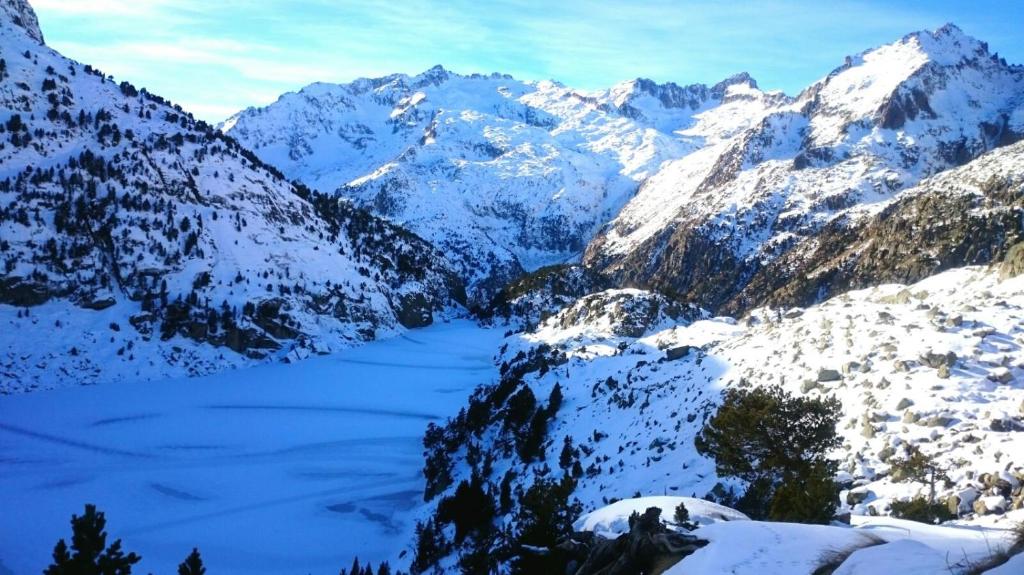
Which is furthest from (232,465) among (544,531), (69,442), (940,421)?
(940,421)

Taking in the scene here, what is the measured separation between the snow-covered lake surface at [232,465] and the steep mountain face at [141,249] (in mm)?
9778

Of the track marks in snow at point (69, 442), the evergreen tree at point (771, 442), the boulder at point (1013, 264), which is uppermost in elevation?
the boulder at point (1013, 264)

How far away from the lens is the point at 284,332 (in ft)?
341

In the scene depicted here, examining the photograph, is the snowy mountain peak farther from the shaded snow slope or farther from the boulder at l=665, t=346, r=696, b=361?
the shaded snow slope

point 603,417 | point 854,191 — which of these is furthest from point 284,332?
→ point 854,191

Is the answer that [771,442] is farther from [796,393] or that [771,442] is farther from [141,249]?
[141,249]

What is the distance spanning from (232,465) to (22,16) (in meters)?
152

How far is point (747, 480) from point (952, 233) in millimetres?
125902

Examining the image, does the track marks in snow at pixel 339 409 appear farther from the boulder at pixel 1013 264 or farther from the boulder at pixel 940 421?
the boulder at pixel 940 421

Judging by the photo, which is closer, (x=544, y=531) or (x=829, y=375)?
(x=544, y=531)

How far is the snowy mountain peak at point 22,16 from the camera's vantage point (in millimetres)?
134375

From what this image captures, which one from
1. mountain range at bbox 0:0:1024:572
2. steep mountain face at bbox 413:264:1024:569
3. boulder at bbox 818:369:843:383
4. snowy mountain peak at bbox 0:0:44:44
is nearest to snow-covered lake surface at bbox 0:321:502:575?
mountain range at bbox 0:0:1024:572

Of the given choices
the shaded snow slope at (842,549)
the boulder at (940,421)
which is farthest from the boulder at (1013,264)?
the shaded snow slope at (842,549)

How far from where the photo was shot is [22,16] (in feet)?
476
